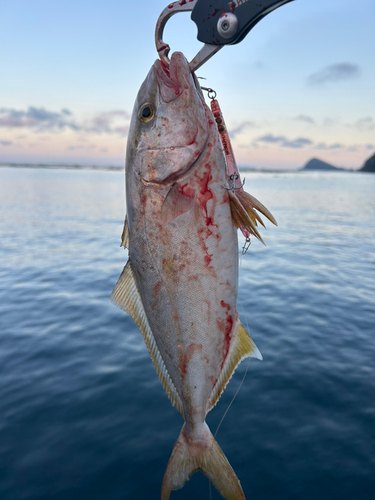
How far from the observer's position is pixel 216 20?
290cm

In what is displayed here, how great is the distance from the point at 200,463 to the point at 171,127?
10.6 ft

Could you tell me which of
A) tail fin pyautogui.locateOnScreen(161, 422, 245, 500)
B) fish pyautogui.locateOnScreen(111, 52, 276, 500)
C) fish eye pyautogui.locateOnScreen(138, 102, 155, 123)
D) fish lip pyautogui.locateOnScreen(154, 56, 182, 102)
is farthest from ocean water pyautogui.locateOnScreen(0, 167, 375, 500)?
fish lip pyautogui.locateOnScreen(154, 56, 182, 102)

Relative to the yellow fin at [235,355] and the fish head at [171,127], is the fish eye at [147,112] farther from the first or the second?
the yellow fin at [235,355]

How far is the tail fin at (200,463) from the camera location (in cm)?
332

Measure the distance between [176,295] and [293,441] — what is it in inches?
163

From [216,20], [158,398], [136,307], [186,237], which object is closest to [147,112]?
[216,20]

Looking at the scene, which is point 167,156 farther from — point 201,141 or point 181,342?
point 181,342

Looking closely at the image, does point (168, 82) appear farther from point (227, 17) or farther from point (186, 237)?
point (186, 237)

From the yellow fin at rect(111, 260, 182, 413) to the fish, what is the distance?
0.08m

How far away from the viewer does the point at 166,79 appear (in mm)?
3027

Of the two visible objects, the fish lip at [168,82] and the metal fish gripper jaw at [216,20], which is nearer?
the metal fish gripper jaw at [216,20]

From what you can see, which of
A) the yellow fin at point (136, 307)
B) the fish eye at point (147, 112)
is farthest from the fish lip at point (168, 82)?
the yellow fin at point (136, 307)

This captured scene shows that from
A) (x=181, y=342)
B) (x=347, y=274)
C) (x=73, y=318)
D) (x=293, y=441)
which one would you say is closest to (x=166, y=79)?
(x=181, y=342)

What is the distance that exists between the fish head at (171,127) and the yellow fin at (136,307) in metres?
1.02
